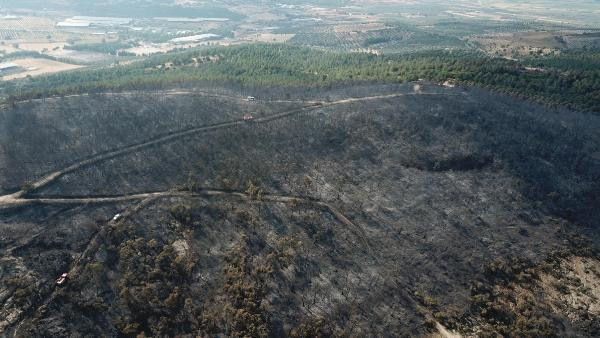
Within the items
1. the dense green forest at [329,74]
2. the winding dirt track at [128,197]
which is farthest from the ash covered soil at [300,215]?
the dense green forest at [329,74]

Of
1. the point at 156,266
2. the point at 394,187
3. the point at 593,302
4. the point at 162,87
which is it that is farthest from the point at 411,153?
the point at 162,87

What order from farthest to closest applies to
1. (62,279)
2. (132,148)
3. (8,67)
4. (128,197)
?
(8,67) < (132,148) < (128,197) < (62,279)

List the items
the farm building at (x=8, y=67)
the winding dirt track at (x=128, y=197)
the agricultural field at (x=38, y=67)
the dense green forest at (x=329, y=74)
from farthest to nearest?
the farm building at (x=8, y=67)
the agricultural field at (x=38, y=67)
the dense green forest at (x=329, y=74)
the winding dirt track at (x=128, y=197)

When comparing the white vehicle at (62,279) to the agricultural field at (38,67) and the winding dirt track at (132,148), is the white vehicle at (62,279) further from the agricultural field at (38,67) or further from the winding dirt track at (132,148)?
the agricultural field at (38,67)

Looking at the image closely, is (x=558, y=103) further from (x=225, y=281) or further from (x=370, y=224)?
(x=225, y=281)

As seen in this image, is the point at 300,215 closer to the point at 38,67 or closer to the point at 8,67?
the point at 38,67

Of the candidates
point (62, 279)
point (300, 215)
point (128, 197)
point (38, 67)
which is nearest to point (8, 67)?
point (38, 67)
